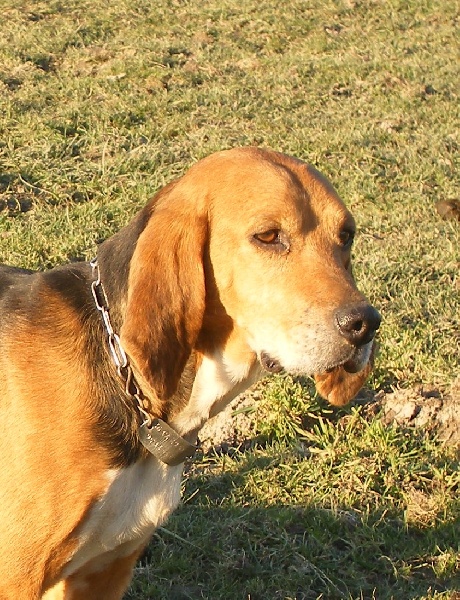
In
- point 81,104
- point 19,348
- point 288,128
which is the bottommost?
point 288,128

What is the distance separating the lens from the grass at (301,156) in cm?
466

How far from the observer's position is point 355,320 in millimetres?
3271

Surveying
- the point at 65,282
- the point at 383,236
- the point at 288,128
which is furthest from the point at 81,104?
the point at 65,282

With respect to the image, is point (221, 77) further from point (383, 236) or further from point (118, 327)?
point (118, 327)

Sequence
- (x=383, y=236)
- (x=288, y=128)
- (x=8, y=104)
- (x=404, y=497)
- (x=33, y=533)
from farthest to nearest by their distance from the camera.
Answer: (x=288, y=128), (x=8, y=104), (x=383, y=236), (x=404, y=497), (x=33, y=533)

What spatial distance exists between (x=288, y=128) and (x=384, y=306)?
11.3 ft

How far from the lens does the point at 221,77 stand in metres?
10.3

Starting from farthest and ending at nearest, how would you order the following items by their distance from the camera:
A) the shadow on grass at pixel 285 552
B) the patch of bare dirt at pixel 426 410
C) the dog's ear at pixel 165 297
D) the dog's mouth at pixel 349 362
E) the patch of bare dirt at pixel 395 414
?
1. the patch of bare dirt at pixel 426 410
2. the patch of bare dirt at pixel 395 414
3. the shadow on grass at pixel 285 552
4. the dog's mouth at pixel 349 362
5. the dog's ear at pixel 165 297

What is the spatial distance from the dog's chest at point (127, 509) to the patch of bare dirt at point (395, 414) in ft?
5.18

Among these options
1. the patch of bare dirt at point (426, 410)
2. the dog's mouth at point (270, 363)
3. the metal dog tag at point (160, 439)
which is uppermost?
the dog's mouth at point (270, 363)

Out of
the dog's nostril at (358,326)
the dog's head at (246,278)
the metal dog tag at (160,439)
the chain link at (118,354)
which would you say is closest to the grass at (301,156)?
the metal dog tag at (160,439)

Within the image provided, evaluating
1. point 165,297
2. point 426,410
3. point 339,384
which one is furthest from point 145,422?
point 426,410

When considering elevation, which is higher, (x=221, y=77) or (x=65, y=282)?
(x=65, y=282)

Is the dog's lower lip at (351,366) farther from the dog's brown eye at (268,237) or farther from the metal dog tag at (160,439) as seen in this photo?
the metal dog tag at (160,439)
